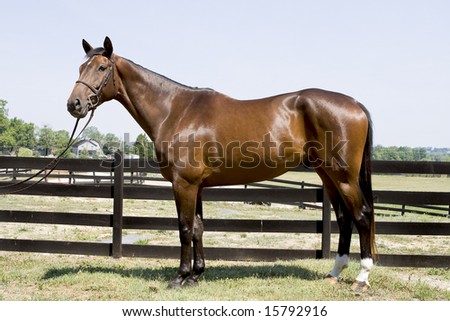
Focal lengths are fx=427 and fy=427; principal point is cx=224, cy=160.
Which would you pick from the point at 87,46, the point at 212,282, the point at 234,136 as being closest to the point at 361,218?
the point at 234,136

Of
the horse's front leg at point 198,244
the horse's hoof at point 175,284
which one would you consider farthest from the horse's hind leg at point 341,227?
the horse's hoof at point 175,284

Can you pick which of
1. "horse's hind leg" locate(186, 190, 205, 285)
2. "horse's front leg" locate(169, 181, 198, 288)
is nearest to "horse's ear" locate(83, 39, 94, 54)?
"horse's front leg" locate(169, 181, 198, 288)

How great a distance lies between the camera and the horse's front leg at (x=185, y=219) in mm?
4652

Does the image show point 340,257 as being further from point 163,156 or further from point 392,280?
point 163,156

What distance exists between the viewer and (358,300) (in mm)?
4375

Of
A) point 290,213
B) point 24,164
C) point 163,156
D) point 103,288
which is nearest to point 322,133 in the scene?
point 163,156

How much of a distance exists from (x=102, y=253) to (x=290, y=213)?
26.6ft

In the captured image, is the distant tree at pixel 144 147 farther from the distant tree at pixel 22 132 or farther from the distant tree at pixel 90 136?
the distant tree at pixel 22 132

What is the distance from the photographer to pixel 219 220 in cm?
618

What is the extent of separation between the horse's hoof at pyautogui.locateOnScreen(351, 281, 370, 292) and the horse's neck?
2779 mm

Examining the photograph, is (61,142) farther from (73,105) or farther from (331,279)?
(331,279)

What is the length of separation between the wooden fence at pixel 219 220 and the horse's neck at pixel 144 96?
1.43 metres

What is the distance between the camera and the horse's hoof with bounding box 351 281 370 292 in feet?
15.2

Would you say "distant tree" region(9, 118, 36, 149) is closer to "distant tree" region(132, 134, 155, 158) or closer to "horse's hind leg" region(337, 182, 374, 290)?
"distant tree" region(132, 134, 155, 158)
